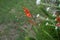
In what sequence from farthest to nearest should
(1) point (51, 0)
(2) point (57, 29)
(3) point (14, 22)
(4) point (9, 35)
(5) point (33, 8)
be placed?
(5) point (33, 8) → (3) point (14, 22) → (4) point (9, 35) → (1) point (51, 0) → (2) point (57, 29)

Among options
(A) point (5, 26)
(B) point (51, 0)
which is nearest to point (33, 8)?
(A) point (5, 26)

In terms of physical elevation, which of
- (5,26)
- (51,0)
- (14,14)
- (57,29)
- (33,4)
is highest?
(33,4)

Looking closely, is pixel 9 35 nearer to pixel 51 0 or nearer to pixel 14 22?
pixel 14 22

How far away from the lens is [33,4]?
15.8 feet

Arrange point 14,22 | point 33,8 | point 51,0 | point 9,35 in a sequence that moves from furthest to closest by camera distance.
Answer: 1. point 33,8
2. point 14,22
3. point 9,35
4. point 51,0

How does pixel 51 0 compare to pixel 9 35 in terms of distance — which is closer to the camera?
pixel 51 0

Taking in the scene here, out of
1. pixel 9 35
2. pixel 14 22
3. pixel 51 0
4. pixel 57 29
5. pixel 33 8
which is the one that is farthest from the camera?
pixel 33 8

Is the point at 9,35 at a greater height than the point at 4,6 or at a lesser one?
lesser

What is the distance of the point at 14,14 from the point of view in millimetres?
4613

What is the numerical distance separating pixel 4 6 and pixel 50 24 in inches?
101

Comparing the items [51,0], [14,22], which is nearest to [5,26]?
[14,22]

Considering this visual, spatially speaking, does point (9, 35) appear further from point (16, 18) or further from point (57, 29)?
point (57, 29)

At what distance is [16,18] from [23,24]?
0.81 ft

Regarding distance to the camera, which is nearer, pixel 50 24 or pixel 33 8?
pixel 50 24
